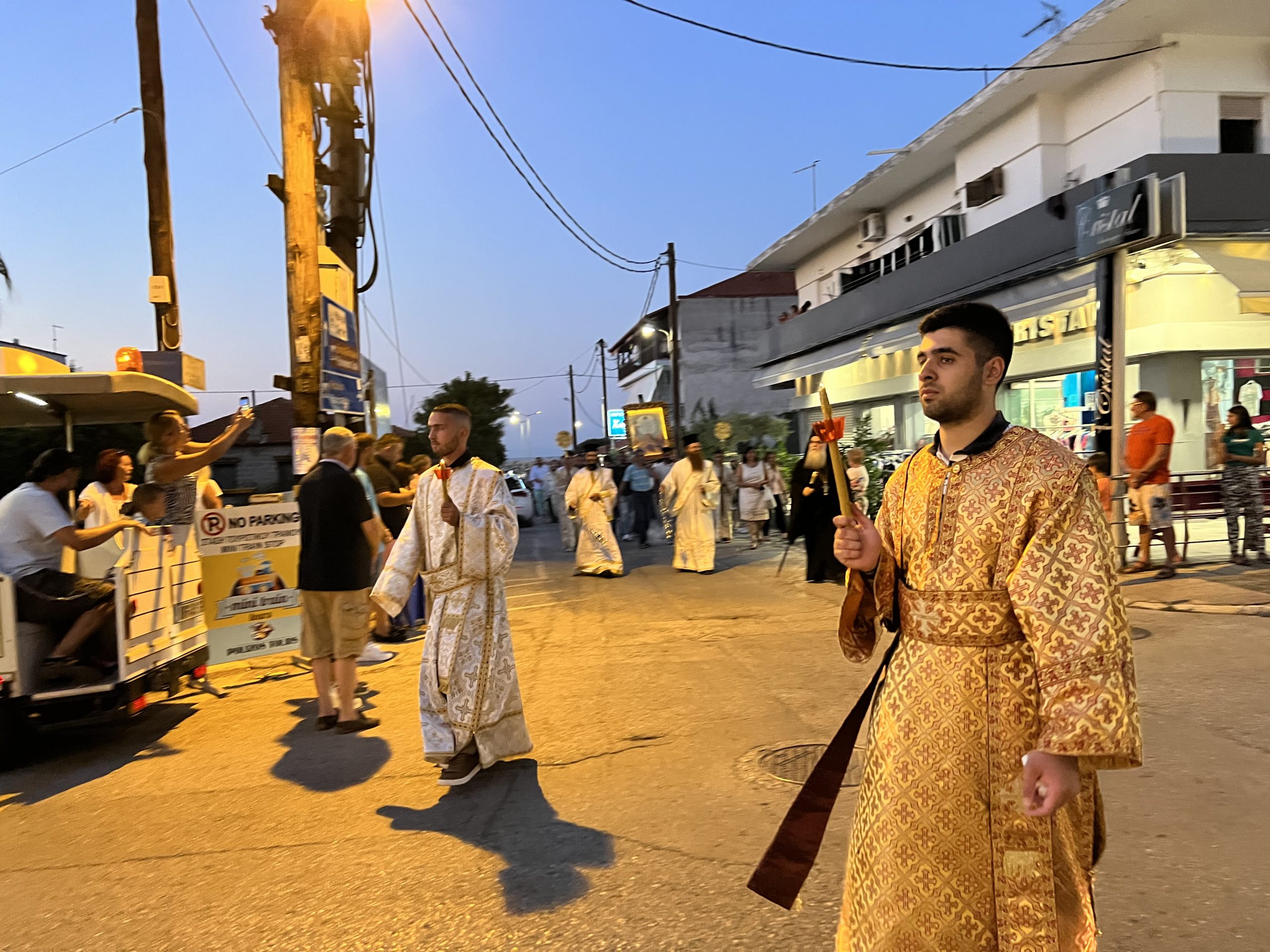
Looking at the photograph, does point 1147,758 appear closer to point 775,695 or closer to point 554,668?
point 775,695

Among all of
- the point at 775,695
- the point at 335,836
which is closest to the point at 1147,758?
the point at 775,695

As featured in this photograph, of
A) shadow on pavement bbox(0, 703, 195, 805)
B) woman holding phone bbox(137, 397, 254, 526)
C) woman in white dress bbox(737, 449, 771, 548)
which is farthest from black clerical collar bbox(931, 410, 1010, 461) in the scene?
woman in white dress bbox(737, 449, 771, 548)

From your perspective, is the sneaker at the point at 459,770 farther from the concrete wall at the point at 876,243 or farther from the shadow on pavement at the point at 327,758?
the concrete wall at the point at 876,243

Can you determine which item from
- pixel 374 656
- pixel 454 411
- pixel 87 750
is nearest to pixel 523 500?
A: pixel 374 656

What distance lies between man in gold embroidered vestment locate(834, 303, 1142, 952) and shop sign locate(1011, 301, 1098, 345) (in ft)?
40.2

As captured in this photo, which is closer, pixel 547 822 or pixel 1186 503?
pixel 547 822

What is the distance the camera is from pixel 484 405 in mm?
57125

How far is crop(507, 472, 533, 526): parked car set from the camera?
2789 centimetres

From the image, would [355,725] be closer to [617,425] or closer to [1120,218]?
[1120,218]

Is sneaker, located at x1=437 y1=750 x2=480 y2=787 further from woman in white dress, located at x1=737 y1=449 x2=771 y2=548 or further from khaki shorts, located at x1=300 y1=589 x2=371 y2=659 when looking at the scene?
woman in white dress, located at x1=737 y1=449 x2=771 y2=548

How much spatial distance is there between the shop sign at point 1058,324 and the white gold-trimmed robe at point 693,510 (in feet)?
15.8

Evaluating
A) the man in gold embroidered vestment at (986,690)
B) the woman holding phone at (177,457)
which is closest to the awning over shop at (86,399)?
the woman holding phone at (177,457)

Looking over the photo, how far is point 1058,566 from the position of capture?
219cm

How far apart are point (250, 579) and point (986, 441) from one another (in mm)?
7186
